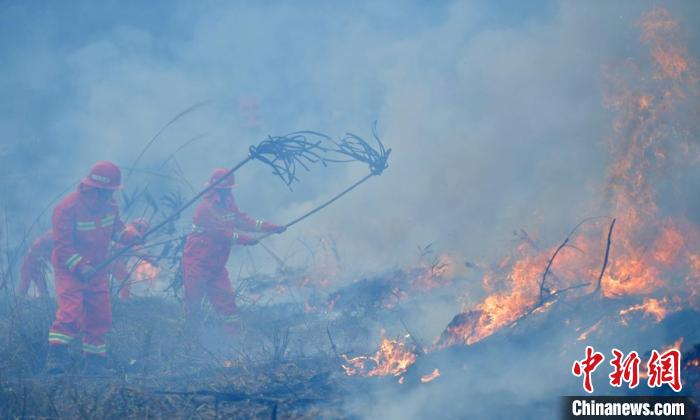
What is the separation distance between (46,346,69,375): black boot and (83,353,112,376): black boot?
20 cm

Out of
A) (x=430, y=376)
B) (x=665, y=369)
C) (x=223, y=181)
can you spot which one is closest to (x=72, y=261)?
(x=223, y=181)

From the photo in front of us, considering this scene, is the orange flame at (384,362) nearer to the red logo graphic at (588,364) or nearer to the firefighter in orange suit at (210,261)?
the red logo graphic at (588,364)

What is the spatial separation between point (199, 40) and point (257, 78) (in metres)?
1.77

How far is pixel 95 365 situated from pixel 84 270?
100 centimetres

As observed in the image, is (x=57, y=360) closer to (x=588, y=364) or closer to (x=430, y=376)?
(x=430, y=376)

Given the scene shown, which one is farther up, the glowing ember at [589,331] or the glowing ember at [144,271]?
the glowing ember at [144,271]

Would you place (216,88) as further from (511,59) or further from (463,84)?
(511,59)

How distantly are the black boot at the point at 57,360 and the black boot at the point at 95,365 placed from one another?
0.20 m

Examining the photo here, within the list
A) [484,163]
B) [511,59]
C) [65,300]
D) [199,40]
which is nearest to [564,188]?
[484,163]

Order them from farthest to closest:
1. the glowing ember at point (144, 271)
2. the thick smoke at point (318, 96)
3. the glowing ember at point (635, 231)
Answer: the thick smoke at point (318, 96)
the glowing ember at point (144, 271)
the glowing ember at point (635, 231)

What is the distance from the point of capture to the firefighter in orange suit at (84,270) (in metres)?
6.09

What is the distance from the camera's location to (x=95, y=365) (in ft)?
20.4

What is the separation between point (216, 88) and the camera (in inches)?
597

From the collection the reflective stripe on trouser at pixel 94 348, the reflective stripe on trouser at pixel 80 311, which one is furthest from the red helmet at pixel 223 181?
the reflective stripe on trouser at pixel 94 348
